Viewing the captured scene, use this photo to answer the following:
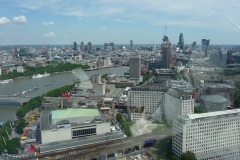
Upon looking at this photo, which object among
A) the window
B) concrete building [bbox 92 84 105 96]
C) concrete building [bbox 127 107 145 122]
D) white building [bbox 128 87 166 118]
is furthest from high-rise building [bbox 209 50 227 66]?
the window

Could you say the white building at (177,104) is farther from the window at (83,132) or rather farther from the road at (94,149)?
the window at (83,132)

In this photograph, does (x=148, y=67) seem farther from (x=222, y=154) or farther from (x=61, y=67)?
(x=222, y=154)

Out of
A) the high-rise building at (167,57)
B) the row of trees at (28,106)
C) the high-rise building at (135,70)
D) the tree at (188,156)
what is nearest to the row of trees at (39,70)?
the high-rise building at (167,57)

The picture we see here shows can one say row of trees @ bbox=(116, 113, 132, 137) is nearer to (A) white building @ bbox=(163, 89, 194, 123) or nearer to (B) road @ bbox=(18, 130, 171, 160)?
(B) road @ bbox=(18, 130, 171, 160)

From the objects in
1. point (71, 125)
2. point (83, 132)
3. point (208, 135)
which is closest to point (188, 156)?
point (208, 135)

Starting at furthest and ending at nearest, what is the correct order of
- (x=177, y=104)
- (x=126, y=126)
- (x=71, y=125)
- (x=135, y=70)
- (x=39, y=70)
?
(x=39, y=70) < (x=135, y=70) < (x=177, y=104) < (x=126, y=126) < (x=71, y=125)

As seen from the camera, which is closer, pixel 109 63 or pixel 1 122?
pixel 1 122

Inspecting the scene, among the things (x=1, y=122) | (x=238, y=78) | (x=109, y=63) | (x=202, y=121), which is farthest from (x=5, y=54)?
(x=202, y=121)

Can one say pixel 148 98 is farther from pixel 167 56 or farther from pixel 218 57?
pixel 167 56
